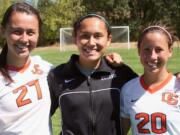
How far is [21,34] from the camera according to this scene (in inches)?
121

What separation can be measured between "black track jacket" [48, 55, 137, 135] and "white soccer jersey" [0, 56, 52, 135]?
12 cm

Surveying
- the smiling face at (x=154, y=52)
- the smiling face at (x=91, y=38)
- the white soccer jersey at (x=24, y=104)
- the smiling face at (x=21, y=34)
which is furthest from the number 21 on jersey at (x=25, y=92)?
the smiling face at (x=154, y=52)

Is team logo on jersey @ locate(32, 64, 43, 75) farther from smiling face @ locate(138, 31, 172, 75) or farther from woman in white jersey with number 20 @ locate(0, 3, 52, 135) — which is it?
smiling face @ locate(138, 31, 172, 75)

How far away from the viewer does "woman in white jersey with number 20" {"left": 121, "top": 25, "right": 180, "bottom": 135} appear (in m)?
2.96

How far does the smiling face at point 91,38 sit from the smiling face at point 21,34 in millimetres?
336

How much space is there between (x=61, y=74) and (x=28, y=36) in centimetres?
39

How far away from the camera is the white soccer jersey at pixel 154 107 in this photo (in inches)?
116

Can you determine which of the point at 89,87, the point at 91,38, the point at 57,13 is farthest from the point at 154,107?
the point at 57,13

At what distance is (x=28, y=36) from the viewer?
3.08 metres

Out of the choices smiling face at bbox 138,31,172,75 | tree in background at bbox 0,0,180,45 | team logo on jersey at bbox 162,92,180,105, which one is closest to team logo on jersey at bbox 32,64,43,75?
smiling face at bbox 138,31,172,75

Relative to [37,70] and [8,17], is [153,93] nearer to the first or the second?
[37,70]

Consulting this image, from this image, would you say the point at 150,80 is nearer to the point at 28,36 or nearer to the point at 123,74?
the point at 123,74

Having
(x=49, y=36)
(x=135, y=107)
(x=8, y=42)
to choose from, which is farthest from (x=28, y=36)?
(x=49, y=36)

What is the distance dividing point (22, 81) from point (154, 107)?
960 mm
